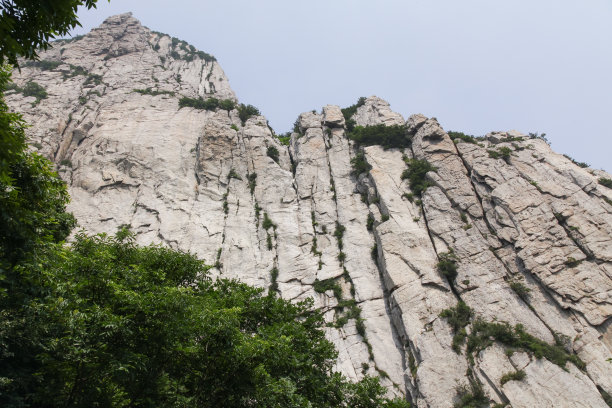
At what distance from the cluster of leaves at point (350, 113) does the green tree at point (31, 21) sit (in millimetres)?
46884

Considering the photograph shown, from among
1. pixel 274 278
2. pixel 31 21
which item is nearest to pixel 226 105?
pixel 274 278

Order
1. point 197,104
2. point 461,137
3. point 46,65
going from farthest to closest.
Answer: point 46,65 < point 197,104 < point 461,137

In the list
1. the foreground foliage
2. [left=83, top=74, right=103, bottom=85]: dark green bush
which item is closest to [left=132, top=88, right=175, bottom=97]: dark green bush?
[left=83, top=74, right=103, bottom=85]: dark green bush

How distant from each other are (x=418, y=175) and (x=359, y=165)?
Answer: 643 centimetres

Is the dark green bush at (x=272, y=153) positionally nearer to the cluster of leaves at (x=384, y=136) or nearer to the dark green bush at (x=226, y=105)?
the cluster of leaves at (x=384, y=136)

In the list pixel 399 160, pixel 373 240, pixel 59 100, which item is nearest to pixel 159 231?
pixel 373 240

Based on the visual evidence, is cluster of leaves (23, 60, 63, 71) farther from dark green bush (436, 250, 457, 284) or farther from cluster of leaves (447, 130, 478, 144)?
dark green bush (436, 250, 457, 284)

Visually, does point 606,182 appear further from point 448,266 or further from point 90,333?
point 90,333

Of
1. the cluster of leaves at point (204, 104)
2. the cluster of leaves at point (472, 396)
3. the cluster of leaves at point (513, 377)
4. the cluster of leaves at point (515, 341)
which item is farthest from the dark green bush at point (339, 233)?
the cluster of leaves at point (204, 104)

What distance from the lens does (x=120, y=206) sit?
36531mm

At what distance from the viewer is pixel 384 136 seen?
46375 millimetres

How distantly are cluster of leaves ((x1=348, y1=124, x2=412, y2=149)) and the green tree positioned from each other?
1638 inches

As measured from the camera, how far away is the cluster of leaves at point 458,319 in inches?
1051

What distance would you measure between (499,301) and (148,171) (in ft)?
111
